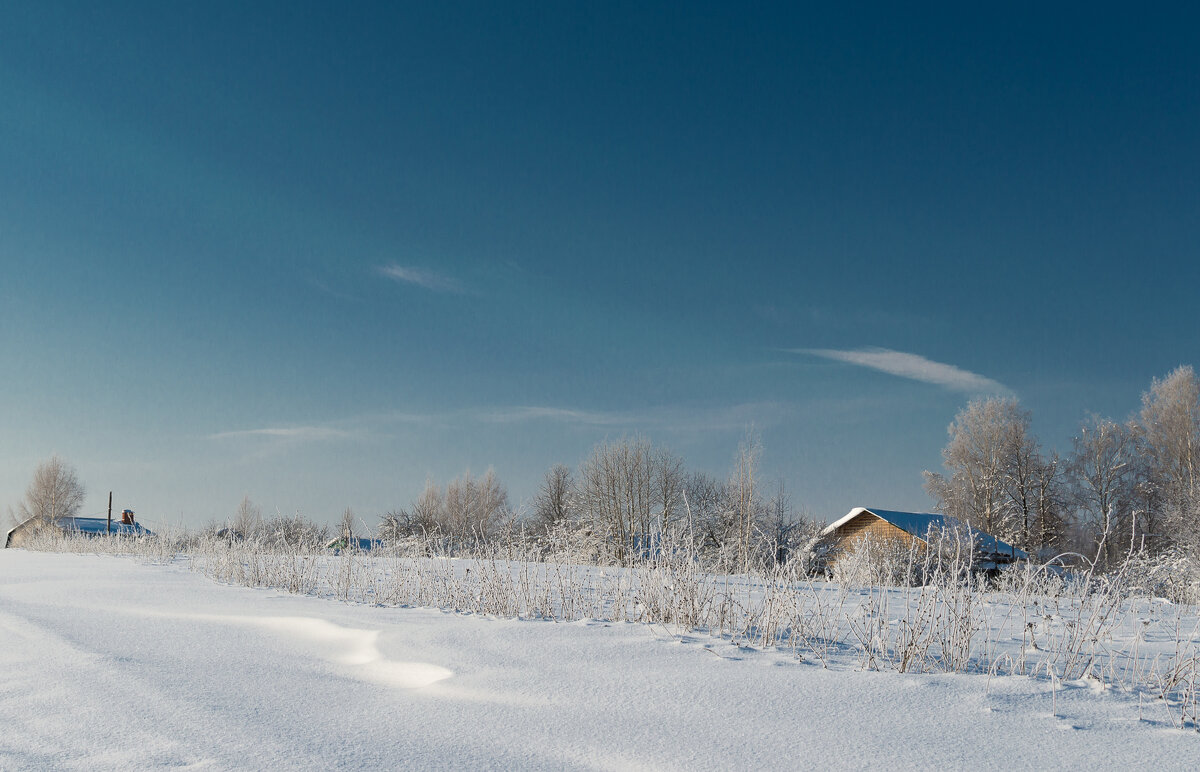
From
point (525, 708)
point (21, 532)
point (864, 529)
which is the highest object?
point (525, 708)

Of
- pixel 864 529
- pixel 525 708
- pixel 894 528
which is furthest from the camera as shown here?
pixel 864 529

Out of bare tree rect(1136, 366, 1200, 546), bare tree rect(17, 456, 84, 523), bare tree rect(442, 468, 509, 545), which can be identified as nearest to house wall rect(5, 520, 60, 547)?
bare tree rect(17, 456, 84, 523)

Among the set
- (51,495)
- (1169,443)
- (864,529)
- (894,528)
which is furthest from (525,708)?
(51,495)

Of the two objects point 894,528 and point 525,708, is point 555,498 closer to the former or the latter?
point 894,528

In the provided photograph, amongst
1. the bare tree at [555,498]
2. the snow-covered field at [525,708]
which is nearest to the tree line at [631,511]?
the bare tree at [555,498]

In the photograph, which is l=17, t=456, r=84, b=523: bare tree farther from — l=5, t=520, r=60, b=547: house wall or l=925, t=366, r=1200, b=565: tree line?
l=925, t=366, r=1200, b=565: tree line

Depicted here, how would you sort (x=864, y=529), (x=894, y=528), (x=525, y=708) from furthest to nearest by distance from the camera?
1. (x=864, y=529)
2. (x=894, y=528)
3. (x=525, y=708)

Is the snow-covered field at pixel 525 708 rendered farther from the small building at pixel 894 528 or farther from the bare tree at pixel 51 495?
the bare tree at pixel 51 495

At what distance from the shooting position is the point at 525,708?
321 cm

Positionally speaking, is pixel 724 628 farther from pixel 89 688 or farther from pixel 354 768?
pixel 89 688

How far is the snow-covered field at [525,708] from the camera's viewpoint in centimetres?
265

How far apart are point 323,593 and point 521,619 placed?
328cm

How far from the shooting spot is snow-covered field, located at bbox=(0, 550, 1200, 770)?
2.65 metres

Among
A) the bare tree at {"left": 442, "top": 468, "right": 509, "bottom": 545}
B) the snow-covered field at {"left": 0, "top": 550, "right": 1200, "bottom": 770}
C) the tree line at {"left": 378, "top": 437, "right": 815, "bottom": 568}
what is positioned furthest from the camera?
the bare tree at {"left": 442, "top": 468, "right": 509, "bottom": 545}
